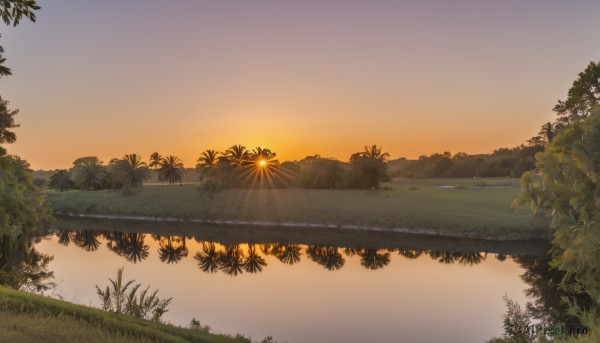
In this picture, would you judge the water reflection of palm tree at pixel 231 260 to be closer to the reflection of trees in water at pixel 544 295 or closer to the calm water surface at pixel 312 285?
the calm water surface at pixel 312 285

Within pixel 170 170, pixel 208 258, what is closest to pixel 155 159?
pixel 170 170

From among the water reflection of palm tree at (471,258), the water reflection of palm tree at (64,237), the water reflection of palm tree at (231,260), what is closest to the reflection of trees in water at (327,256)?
the water reflection of palm tree at (231,260)

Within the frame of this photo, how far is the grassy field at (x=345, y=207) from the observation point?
66250mm

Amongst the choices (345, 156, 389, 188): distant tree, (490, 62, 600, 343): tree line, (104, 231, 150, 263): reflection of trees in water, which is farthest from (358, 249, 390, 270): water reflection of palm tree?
(345, 156, 389, 188): distant tree

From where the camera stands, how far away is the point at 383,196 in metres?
88.1

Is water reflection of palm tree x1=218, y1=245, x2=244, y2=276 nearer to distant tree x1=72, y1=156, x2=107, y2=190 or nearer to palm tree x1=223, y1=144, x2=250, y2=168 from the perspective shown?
palm tree x1=223, y1=144, x2=250, y2=168

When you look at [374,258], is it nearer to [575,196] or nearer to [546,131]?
[575,196]

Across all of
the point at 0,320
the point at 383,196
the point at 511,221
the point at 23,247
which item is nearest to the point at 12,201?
the point at 0,320

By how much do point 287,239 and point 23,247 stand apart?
46407mm

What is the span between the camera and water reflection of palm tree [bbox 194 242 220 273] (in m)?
48.2

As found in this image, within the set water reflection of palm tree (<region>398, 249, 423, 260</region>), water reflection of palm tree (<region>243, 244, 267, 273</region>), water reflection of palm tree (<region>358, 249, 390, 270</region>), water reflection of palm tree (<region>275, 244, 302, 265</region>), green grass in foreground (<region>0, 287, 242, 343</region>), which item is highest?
green grass in foreground (<region>0, 287, 242, 343</region>)

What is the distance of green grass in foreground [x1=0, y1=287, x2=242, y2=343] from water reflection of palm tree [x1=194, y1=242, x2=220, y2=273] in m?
29.6

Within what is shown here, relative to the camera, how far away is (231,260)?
52719 mm

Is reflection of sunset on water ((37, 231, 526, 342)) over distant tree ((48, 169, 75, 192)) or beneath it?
beneath
